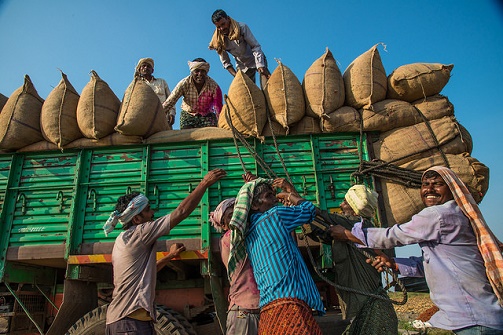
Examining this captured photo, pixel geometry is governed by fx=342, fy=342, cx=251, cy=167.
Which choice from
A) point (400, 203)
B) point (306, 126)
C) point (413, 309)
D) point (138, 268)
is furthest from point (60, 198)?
point (413, 309)

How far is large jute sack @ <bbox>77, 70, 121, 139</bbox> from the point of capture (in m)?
3.67

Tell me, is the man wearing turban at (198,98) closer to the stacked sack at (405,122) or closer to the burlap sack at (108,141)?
the burlap sack at (108,141)

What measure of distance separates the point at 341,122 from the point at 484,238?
2.21 metres

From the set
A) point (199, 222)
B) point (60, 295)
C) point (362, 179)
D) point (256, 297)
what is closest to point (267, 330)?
point (256, 297)

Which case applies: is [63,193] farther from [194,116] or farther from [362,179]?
[362,179]

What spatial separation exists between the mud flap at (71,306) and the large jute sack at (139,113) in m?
1.64

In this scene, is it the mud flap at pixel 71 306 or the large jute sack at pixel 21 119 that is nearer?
the mud flap at pixel 71 306

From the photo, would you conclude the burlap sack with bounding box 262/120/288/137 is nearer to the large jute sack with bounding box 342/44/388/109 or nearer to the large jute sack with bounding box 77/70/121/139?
the large jute sack with bounding box 342/44/388/109

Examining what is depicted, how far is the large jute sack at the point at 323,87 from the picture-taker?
11.8ft

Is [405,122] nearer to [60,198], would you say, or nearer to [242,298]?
[242,298]

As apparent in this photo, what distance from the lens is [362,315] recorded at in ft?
7.29

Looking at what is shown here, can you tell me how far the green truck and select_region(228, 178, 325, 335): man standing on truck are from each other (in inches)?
54.0

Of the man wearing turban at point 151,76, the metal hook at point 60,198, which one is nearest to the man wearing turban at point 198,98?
the man wearing turban at point 151,76

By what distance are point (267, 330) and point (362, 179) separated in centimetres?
221
